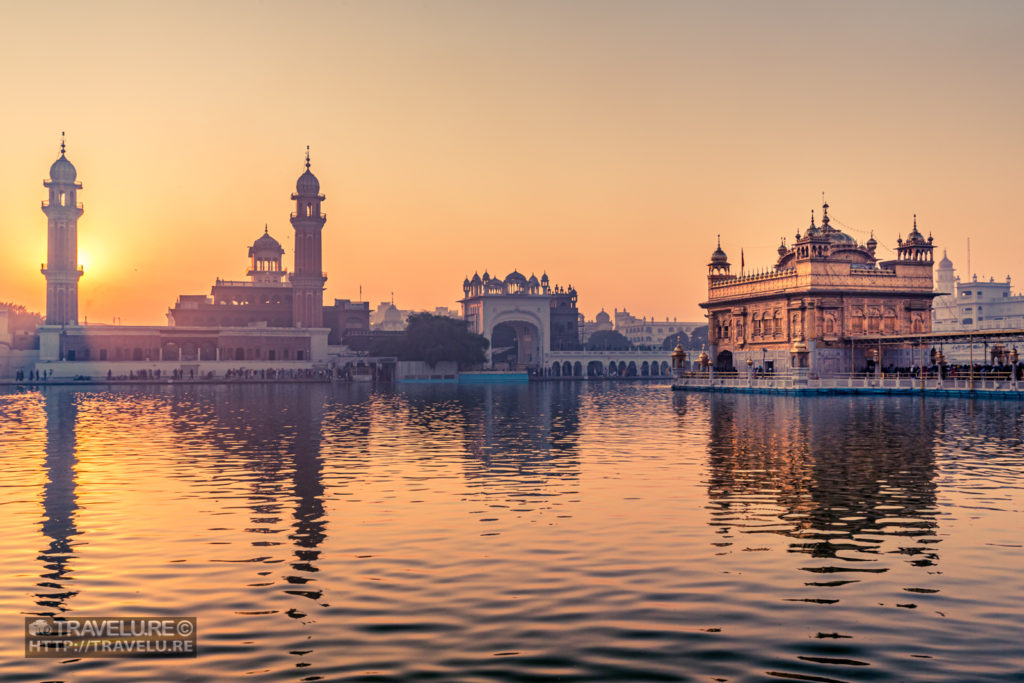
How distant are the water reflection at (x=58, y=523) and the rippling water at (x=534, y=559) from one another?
60 millimetres

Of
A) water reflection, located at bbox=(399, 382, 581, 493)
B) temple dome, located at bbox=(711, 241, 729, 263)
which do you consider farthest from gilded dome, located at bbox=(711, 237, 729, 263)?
water reflection, located at bbox=(399, 382, 581, 493)

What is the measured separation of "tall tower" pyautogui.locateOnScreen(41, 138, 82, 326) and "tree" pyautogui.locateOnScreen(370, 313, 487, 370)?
3554 centimetres

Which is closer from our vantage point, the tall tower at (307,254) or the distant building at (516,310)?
the tall tower at (307,254)

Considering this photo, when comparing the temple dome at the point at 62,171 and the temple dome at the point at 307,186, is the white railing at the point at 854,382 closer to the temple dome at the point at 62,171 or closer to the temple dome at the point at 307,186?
the temple dome at the point at 307,186

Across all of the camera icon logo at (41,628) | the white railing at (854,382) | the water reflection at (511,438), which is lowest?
the camera icon logo at (41,628)

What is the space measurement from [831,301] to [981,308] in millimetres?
114781

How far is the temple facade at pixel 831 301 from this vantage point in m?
66.8

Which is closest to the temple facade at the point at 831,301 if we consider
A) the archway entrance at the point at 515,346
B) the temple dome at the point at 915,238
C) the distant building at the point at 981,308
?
the temple dome at the point at 915,238

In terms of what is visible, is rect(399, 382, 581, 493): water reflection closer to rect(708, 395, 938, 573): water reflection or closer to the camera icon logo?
rect(708, 395, 938, 573): water reflection

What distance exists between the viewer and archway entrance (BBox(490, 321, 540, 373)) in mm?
125625

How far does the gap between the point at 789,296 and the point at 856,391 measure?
432 inches

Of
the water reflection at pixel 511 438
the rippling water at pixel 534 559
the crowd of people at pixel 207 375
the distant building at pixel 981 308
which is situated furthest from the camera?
the distant building at pixel 981 308

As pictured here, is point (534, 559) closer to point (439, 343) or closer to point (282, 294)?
point (439, 343)

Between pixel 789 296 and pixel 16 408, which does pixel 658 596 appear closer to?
pixel 16 408
